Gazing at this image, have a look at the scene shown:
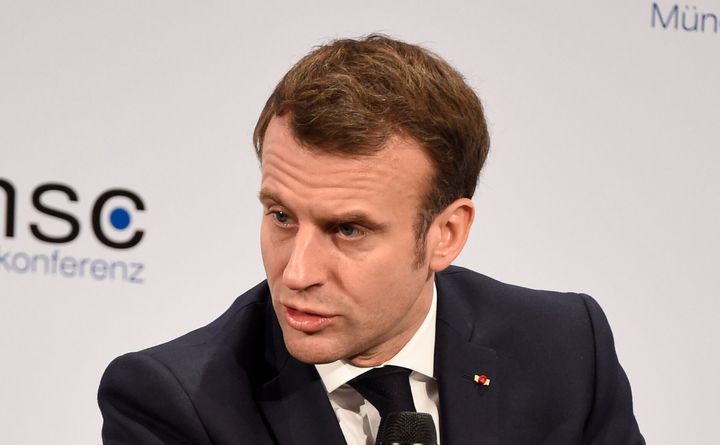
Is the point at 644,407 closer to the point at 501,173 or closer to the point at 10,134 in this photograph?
the point at 501,173

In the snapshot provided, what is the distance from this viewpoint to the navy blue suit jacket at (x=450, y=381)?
2.17m

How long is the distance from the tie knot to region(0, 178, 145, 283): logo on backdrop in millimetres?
1112

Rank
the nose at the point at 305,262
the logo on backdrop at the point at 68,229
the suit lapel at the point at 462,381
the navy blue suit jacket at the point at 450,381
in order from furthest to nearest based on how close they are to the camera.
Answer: the logo on backdrop at the point at 68,229, the suit lapel at the point at 462,381, the navy blue suit jacket at the point at 450,381, the nose at the point at 305,262

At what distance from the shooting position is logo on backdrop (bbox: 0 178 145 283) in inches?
121

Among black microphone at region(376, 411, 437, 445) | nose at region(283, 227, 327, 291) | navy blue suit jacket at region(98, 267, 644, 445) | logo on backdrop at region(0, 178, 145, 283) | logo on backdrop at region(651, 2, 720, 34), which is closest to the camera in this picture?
black microphone at region(376, 411, 437, 445)

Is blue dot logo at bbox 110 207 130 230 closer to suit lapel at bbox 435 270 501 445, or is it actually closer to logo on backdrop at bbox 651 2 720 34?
suit lapel at bbox 435 270 501 445

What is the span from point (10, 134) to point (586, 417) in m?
1.72

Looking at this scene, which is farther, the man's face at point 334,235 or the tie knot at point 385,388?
the tie knot at point 385,388

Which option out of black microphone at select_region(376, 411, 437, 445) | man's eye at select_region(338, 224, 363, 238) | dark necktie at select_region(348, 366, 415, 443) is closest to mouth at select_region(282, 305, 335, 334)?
man's eye at select_region(338, 224, 363, 238)

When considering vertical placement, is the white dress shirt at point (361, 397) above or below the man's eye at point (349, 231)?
below

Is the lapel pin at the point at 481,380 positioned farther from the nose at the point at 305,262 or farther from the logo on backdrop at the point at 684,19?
the logo on backdrop at the point at 684,19

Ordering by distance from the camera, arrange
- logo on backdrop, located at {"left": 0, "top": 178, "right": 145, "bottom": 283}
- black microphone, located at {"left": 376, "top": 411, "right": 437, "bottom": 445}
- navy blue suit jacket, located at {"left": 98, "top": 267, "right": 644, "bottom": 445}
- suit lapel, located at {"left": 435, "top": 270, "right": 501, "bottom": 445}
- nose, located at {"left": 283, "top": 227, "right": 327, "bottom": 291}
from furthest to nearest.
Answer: logo on backdrop, located at {"left": 0, "top": 178, "right": 145, "bottom": 283} → suit lapel, located at {"left": 435, "top": 270, "right": 501, "bottom": 445} → navy blue suit jacket, located at {"left": 98, "top": 267, "right": 644, "bottom": 445} → nose, located at {"left": 283, "top": 227, "right": 327, "bottom": 291} → black microphone, located at {"left": 376, "top": 411, "right": 437, "bottom": 445}

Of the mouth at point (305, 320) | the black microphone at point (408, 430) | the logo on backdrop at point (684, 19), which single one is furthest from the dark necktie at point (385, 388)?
the logo on backdrop at point (684, 19)

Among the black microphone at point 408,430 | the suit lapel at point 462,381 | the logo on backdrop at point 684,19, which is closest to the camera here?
the black microphone at point 408,430
